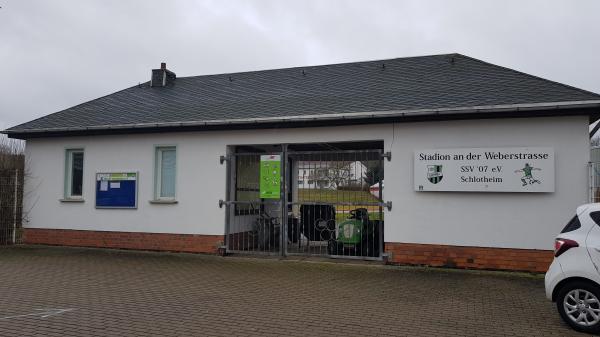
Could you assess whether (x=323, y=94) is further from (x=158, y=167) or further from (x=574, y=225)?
(x=574, y=225)

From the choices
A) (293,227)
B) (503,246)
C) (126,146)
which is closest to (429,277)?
(503,246)

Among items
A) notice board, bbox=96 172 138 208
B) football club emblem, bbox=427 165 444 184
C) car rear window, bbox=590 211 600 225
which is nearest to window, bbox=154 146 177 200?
notice board, bbox=96 172 138 208

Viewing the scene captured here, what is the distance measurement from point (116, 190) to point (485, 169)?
9049mm

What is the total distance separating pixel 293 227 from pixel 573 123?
730 centimetres

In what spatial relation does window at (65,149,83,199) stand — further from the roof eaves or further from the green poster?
the green poster

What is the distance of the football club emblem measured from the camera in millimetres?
9984

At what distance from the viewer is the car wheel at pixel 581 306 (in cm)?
563

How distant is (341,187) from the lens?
10969 mm

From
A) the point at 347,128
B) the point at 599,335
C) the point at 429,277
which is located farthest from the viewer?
the point at 347,128

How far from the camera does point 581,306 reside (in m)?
5.73

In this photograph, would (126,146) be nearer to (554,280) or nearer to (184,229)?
(184,229)

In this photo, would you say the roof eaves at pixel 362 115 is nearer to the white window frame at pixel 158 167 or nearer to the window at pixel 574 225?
the white window frame at pixel 158 167

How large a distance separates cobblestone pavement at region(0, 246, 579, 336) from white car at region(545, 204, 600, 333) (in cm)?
27

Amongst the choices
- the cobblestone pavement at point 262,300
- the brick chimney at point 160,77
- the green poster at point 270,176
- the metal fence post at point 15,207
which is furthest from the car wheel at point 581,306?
the brick chimney at point 160,77
